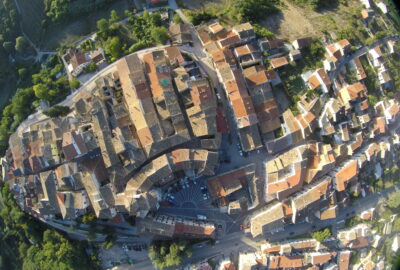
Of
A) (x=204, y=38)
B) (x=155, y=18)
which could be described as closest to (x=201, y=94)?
(x=204, y=38)

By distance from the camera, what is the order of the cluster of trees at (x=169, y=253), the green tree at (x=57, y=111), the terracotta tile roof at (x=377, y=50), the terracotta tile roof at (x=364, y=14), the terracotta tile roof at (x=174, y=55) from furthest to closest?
the terracotta tile roof at (x=364, y=14), the terracotta tile roof at (x=377, y=50), the green tree at (x=57, y=111), the terracotta tile roof at (x=174, y=55), the cluster of trees at (x=169, y=253)

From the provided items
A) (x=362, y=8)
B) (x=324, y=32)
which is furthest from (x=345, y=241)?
(x=362, y=8)

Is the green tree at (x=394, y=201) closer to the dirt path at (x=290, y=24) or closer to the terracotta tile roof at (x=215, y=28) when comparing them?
the dirt path at (x=290, y=24)

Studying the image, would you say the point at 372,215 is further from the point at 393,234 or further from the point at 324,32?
the point at 324,32

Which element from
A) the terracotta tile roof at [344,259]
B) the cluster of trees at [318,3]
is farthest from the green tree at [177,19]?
the terracotta tile roof at [344,259]

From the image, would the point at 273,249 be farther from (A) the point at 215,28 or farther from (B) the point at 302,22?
(B) the point at 302,22

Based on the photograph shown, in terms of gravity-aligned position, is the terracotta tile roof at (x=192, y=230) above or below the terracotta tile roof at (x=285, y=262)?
above
